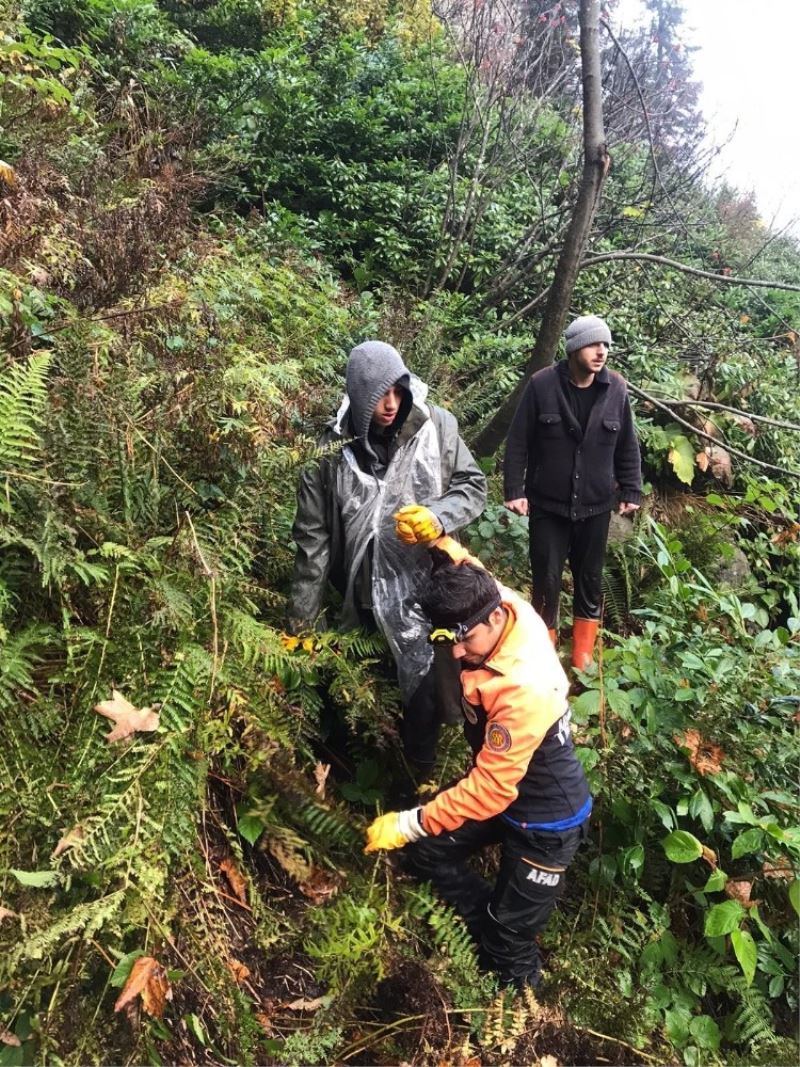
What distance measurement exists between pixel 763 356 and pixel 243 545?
8.65 m

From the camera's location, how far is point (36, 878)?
196cm

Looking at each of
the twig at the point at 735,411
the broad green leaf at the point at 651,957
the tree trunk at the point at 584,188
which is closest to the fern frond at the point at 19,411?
the broad green leaf at the point at 651,957

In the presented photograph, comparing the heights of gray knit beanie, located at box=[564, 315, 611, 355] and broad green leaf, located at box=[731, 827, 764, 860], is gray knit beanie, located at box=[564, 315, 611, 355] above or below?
above

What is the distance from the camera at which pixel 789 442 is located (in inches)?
301

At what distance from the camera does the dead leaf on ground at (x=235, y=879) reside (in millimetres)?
2492

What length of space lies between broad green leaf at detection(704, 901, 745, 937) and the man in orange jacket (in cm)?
59

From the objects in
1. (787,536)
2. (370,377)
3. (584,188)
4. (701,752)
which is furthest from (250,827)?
(787,536)

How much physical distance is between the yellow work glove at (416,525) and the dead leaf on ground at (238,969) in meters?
1.61

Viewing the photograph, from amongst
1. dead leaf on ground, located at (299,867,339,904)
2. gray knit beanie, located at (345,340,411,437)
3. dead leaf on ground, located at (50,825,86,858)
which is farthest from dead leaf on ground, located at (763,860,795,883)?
dead leaf on ground, located at (50,825,86,858)

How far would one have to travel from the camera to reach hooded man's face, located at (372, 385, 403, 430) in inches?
111

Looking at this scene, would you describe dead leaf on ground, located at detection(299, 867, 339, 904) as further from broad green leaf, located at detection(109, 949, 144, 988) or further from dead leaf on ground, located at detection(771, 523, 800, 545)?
dead leaf on ground, located at detection(771, 523, 800, 545)

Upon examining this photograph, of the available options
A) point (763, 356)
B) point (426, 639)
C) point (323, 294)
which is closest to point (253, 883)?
point (426, 639)

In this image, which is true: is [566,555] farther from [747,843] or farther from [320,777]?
[320,777]

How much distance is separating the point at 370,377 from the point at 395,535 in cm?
67
